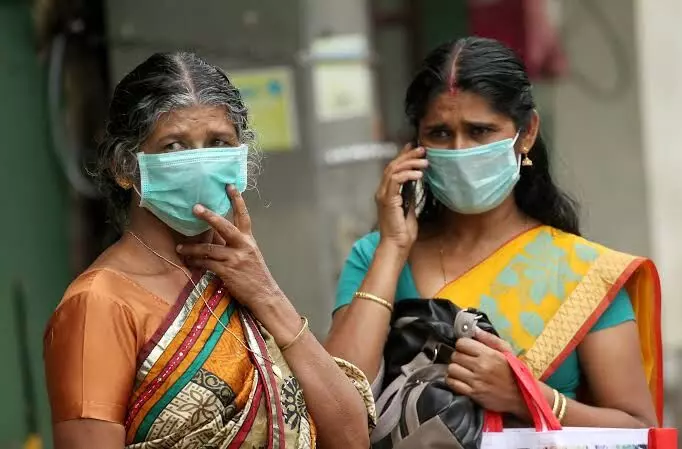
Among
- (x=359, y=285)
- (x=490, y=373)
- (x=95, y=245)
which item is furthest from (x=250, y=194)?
(x=490, y=373)

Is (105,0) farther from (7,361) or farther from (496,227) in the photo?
(496,227)

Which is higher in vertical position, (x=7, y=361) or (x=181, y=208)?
(x=181, y=208)

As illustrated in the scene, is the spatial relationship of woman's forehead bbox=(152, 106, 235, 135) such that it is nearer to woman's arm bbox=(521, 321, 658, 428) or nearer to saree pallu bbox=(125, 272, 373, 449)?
saree pallu bbox=(125, 272, 373, 449)

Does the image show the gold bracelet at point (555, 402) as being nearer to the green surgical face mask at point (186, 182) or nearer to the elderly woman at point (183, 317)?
the elderly woman at point (183, 317)

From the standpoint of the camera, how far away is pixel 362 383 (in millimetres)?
3020

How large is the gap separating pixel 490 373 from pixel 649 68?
471 cm

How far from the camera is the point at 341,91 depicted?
18.7 ft

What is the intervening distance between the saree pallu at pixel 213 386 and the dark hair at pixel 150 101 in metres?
0.30

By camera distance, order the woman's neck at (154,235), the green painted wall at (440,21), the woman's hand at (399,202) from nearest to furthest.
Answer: the woman's neck at (154,235) < the woman's hand at (399,202) < the green painted wall at (440,21)

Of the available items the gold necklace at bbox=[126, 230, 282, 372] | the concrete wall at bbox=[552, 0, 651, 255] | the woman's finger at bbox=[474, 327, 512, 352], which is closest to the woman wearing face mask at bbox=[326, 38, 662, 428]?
the woman's finger at bbox=[474, 327, 512, 352]

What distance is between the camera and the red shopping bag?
307cm

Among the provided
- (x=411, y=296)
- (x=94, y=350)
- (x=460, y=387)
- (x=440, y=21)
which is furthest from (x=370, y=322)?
(x=440, y=21)

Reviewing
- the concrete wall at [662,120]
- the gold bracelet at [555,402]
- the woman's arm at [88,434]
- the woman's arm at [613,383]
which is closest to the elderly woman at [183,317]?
the woman's arm at [88,434]

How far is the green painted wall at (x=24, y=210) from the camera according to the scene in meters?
5.12
